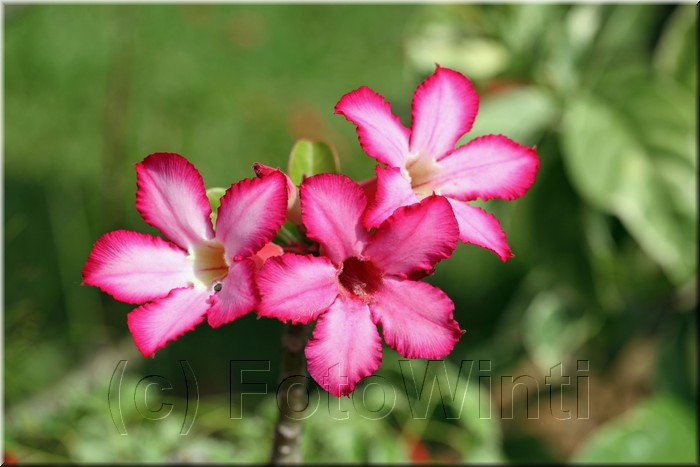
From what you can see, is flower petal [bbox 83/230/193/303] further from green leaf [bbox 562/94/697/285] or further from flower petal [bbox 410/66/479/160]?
green leaf [bbox 562/94/697/285]

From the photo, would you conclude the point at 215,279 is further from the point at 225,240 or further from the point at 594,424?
the point at 594,424

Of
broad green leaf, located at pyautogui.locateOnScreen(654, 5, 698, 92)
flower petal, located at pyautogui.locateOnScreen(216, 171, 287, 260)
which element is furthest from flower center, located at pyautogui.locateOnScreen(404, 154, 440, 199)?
broad green leaf, located at pyautogui.locateOnScreen(654, 5, 698, 92)

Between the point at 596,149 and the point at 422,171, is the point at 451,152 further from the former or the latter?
the point at 596,149

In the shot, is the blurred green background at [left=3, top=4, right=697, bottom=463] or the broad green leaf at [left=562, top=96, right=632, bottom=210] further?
the broad green leaf at [left=562, top=96, right=632, bottom=210]

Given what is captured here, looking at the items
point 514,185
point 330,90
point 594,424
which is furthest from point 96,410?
point 330,90

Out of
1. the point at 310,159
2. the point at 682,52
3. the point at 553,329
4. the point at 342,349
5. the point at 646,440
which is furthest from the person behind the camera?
the point at 553,329

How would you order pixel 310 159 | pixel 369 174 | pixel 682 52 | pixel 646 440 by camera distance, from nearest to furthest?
pixel 310 159 → pixel 646 440 → pixel 682 52 → pixel 369 174

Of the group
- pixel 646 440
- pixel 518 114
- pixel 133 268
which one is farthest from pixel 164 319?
pixel 518 114

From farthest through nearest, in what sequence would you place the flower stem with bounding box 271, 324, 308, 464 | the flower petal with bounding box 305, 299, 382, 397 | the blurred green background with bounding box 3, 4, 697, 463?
the blurred green background with bounding box 3, 4, 697, 463 → the flower stem with bounding box 271, 324, 308, 464 → the flower petal with bounding box 305, 299, 382, 397
